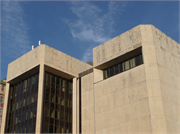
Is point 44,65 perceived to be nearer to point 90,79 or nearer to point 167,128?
point 90,79

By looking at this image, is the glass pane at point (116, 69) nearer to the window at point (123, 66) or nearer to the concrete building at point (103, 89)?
the window at point (123, 66)

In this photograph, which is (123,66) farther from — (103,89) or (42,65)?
(42,65)

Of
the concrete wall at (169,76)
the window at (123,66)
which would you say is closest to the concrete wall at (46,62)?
the window at (123,66)

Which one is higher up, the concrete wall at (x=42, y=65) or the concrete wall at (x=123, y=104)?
the concrete wall at (x=42, y=65)

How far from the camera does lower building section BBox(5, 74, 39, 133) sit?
45219 millimetres

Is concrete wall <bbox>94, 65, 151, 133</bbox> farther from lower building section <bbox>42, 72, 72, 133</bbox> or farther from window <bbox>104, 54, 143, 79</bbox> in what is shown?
lower building section <bbox>42, 72, 72, 133</bbox>

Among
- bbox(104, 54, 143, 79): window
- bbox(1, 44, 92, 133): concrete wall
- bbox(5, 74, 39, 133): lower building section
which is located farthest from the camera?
bbox(1, 44, 92, 133): concrete wall

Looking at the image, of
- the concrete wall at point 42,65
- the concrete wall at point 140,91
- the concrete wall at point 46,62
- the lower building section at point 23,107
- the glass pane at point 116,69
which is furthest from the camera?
the concrete wall at point 46,62

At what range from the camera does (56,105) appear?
46.8 m

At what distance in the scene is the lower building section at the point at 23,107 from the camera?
148 feet

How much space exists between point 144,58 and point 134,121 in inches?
394

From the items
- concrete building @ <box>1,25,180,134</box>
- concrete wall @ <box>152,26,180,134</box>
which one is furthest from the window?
concrete wall @ <box>152,26,180,134</box>

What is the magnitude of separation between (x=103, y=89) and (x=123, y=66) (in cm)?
540

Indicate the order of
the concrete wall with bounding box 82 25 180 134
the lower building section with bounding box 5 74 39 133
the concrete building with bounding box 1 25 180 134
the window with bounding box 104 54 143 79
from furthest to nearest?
the lower building section with bounding box 5 74 39 133, the window with bounding box 104 54 143 79, the concrete building with bounding box 1 25 180 134, the concrete wall with bounding box 82 25 180 134
